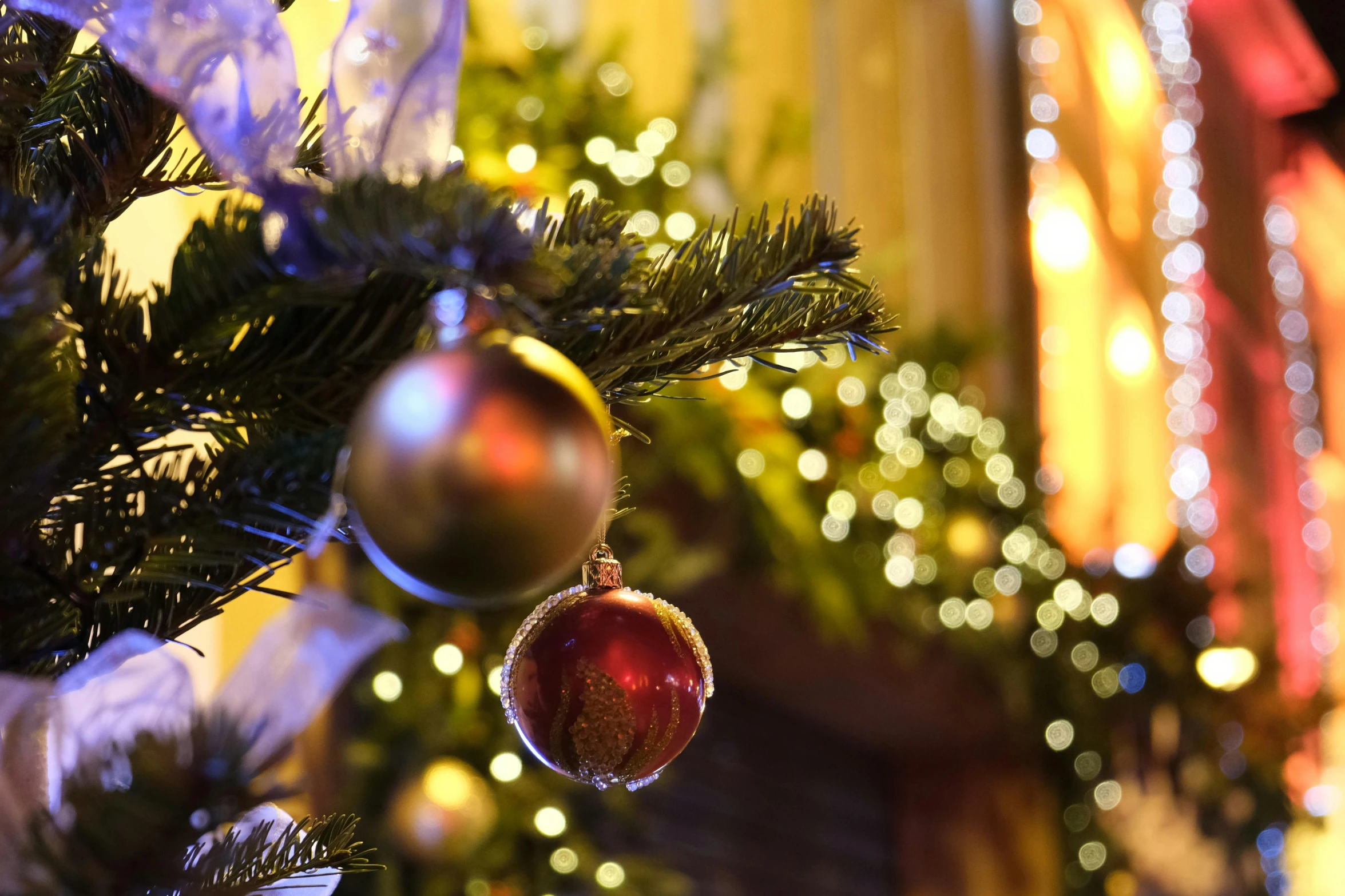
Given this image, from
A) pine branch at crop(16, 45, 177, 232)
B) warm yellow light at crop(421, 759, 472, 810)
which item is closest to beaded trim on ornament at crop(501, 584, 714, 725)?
pine branch at crop(16, 45, 177, 232)

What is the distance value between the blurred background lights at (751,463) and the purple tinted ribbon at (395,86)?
1.65 meters

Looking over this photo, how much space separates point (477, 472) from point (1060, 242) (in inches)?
151

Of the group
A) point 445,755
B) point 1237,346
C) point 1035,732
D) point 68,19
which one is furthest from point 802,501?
point 1237,346

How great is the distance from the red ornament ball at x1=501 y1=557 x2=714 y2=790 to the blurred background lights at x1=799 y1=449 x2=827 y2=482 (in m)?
1.91

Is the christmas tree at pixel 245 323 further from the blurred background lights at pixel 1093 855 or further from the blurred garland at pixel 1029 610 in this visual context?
the blurred background lights at pixel 1093 855

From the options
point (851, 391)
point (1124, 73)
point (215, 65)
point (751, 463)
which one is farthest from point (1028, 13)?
point (215, 65)

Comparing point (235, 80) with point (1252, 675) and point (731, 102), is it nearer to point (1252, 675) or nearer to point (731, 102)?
point (731, 102)

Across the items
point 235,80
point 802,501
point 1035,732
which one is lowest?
point 1035,732

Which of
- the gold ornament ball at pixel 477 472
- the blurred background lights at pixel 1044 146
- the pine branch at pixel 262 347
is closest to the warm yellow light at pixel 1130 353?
the blurred background lights at pixel 1044 146

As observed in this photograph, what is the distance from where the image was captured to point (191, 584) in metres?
0.44

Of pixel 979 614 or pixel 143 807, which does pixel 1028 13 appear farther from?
pixel 143 807

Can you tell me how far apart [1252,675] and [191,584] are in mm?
3355

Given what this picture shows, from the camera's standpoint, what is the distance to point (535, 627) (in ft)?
1.73

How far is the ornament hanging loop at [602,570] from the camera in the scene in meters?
0.56
